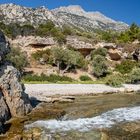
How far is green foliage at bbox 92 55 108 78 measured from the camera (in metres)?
51.2

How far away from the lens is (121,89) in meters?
40.1

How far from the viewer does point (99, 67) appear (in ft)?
170

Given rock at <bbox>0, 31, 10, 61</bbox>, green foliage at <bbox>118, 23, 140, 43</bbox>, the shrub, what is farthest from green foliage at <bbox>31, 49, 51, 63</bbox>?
rock at <bbox>0, 31, 10, 61</bbox>

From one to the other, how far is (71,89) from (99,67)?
596 inches

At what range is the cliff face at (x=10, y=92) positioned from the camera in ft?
68.2

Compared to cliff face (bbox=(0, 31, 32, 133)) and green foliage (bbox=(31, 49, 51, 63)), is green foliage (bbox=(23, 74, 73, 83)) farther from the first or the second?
cliff face (bbox=(0, 31, 32, 133))

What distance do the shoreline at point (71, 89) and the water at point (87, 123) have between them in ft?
42.6

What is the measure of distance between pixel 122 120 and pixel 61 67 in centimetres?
3398

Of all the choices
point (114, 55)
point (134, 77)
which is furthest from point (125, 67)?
point (134, 77)

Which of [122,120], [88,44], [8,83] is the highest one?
[88,44]

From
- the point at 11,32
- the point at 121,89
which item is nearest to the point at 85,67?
the point at 121,89

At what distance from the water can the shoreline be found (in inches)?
511

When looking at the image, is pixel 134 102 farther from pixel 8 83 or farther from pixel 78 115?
pixel 8 83

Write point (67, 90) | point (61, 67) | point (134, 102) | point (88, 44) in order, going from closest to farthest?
point (134, 102), point (67, 90), point (61, 67), point (88, 44)
